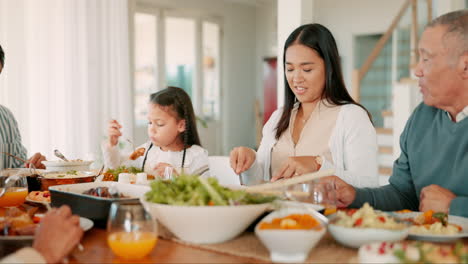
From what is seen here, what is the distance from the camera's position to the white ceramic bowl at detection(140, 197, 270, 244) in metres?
1.17

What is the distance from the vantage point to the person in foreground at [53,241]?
1.06m

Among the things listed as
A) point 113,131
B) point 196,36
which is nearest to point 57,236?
point 113,131

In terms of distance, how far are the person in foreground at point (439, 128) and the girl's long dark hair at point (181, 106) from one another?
4.19ft

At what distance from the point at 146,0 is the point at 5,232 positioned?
23.6ft

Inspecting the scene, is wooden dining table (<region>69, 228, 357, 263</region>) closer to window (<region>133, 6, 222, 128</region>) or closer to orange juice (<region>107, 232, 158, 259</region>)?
orange juice (<region>107, 232, 158, 259</region>)

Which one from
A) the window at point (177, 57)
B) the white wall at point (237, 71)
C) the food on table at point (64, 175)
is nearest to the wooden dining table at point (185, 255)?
the food on table at point (64, 175)

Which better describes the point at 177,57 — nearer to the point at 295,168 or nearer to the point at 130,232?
the point at 295,168

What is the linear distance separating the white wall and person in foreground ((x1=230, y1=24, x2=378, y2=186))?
7.18 m

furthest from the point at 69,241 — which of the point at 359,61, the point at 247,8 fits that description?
the point at 247,8

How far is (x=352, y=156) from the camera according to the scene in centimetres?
220

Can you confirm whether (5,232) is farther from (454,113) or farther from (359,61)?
(359,61)

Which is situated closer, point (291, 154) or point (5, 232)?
point (5, 232)

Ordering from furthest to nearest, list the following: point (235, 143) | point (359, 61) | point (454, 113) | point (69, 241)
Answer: point (235, 143) → point (359, 61) → point (454, 113) → point (69, 241)

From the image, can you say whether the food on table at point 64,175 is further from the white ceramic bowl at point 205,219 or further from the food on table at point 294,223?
the food on table at point 294,223
